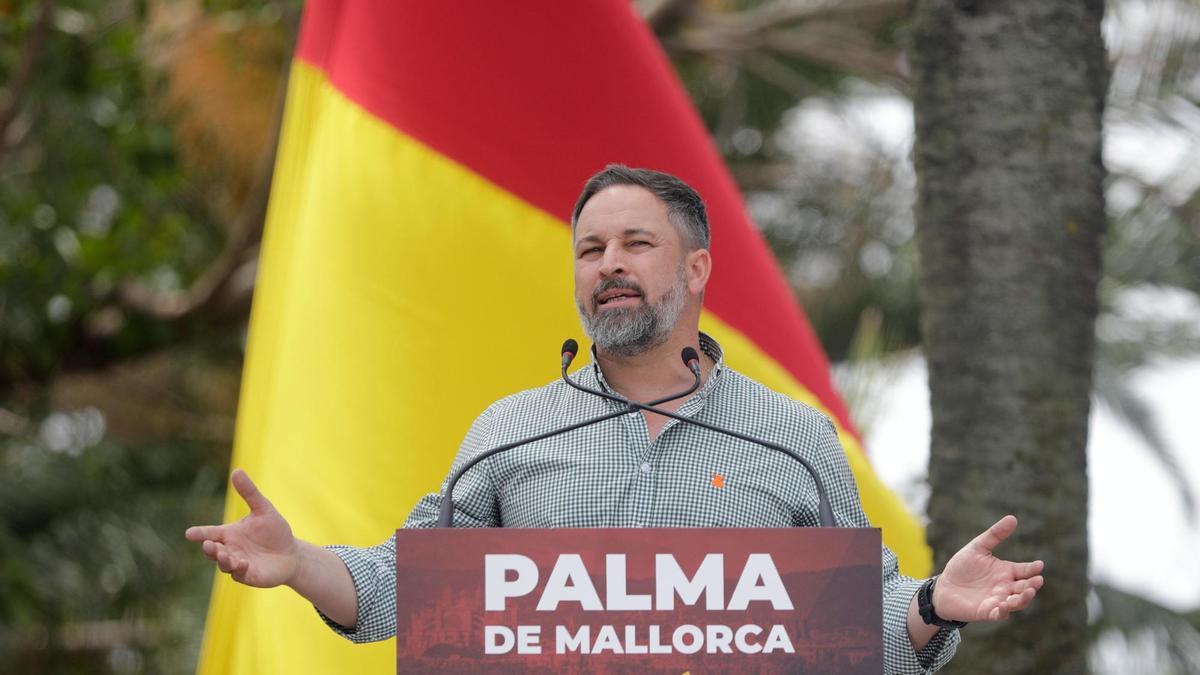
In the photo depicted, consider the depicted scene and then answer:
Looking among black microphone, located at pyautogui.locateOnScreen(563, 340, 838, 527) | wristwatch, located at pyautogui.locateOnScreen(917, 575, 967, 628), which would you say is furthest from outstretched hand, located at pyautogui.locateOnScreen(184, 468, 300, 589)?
wristwatch, located at pyautogui.locateOnScreen(917, 575, 967, 628)

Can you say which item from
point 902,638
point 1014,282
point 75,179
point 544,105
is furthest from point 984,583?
point 75,179

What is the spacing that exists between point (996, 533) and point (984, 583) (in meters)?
0.07

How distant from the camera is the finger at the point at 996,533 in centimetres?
202

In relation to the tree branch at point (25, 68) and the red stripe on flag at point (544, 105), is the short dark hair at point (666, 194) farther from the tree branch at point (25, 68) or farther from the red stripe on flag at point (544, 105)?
the tree branch at point (25, 68)

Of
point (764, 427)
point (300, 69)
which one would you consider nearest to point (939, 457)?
point (764, 427)

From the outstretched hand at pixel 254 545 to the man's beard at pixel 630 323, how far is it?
1.78 ft

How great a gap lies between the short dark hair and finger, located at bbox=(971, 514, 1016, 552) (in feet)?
2.16

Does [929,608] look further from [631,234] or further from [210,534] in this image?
[210,534]

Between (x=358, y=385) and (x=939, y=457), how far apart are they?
4.18ft

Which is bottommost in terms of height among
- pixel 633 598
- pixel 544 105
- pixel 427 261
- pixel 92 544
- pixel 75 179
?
pixel 633 598

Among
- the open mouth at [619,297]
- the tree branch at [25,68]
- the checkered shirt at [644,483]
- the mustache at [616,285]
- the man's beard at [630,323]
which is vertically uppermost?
the tree branch at [25,68]

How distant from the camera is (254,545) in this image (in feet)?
6.88

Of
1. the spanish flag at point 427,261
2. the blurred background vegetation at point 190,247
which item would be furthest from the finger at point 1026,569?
the blurred background vegetation at point 190,247

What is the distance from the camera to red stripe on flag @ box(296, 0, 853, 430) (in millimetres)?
3961
